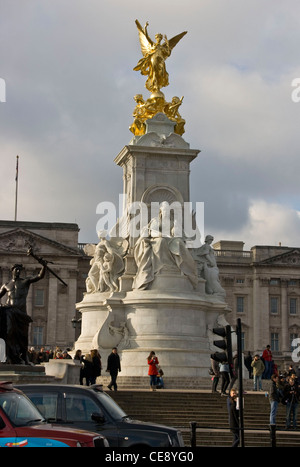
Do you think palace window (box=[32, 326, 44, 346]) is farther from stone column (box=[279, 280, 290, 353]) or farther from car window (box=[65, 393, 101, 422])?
car window (box=[65, 393, 101, 422])

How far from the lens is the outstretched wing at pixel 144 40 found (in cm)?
4172

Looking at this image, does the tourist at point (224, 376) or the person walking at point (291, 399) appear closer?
the person walking at point (291, 399)

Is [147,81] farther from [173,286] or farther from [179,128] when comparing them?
[173,286]

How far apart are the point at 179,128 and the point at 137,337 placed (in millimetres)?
10896

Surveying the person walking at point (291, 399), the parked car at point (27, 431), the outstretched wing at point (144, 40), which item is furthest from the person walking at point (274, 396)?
the outstretched wing at point (144, 40)

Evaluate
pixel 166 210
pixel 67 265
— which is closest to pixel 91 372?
pixel 166 210

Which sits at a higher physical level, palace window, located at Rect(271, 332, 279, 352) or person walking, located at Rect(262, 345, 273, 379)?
palace window, located at Rect(271, 332, 279, 352)

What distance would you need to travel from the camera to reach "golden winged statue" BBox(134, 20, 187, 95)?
4131 centimetres

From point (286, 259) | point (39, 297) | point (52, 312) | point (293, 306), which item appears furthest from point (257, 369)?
point (286, 259)

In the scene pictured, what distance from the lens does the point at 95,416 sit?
49.4 feet

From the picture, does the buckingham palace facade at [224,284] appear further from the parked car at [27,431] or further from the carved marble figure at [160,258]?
the parked car at [27,431]

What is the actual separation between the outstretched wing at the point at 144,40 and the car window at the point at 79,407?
28.5 meters

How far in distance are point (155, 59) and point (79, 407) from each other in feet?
92.0

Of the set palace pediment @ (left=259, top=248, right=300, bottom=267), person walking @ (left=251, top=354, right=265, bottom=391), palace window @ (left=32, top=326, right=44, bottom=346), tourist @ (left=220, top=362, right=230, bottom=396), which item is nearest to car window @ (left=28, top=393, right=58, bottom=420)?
tourist @ (left=220, top=362, right=230, bottom=396)
